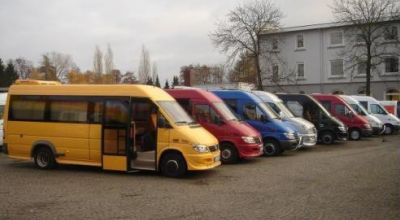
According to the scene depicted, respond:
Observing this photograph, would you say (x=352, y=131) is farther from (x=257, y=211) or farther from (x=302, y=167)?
(x=257, y=211)

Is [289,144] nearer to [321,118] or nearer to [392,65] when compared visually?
[321,118]

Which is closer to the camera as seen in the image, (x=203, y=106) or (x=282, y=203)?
(x=282, y=203)

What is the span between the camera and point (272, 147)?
19.5 m

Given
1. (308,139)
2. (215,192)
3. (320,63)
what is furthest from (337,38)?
(215,192)

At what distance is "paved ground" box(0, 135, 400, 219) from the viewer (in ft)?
31.3

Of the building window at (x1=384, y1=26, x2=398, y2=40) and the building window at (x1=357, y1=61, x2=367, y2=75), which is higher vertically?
the building window at (x1=384, y1=26, x2=398, y2=40)

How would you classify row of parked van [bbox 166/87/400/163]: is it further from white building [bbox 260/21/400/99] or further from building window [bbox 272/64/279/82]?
building window [bbox 272/64/279/82]

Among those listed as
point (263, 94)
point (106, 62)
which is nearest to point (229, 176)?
point (263, 94)

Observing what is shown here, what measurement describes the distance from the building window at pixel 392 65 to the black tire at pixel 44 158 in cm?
4498

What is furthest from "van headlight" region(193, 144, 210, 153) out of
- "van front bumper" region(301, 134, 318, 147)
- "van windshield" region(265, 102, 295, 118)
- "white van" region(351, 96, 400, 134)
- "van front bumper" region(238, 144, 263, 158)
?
"white van" region(351, 96, 400, 134)

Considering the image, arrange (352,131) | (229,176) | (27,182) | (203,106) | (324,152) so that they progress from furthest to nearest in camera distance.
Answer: (352,131)
(324,152)
(203,106)
(229,176)
(27,182)

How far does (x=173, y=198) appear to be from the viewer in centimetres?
1098

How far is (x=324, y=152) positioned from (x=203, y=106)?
643cm

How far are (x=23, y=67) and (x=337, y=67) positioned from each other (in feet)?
197
